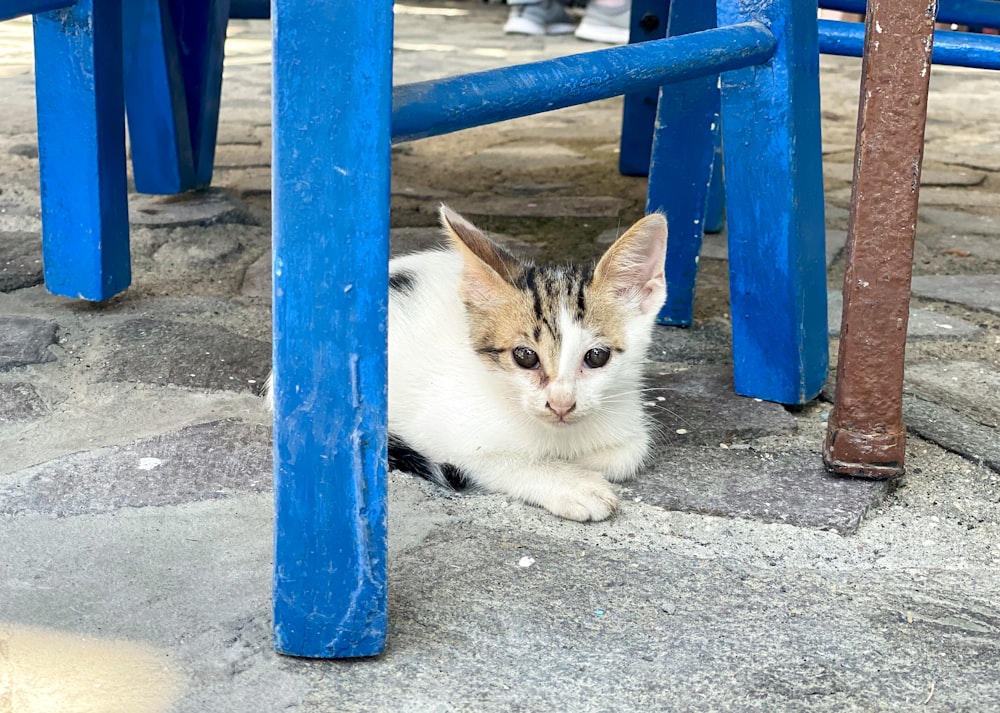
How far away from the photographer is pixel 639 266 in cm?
185

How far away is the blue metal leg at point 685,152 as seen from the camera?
231cm

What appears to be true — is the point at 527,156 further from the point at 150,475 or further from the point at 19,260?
the point at 150,475

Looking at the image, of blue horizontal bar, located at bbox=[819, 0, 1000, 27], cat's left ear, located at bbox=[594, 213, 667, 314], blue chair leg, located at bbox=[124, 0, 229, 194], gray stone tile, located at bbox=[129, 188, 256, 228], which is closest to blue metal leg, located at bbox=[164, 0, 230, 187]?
blue chair leg, located at bbox=[124, 0, 229, 194]

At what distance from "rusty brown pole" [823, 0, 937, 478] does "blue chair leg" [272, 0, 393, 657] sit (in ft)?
2.50

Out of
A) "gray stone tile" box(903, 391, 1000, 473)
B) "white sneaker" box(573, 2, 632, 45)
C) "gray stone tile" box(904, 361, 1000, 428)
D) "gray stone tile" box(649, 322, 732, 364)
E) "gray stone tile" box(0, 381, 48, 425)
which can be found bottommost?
"gray stone tile" box(0, 381, 48, 425)

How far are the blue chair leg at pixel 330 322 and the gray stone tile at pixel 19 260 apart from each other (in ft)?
5.06

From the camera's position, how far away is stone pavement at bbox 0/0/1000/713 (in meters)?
1.24

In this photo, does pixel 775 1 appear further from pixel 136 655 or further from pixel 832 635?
pixel 136 655

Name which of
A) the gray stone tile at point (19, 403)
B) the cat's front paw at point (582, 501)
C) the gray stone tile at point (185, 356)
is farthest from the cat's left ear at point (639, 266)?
the gray stone tile at point (19, 403)


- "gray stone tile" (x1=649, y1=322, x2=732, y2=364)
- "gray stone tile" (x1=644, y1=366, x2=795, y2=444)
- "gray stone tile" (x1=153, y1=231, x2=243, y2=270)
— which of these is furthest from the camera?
"gray stone tile" (x1=153, y1=231, x2=243, y2=270)

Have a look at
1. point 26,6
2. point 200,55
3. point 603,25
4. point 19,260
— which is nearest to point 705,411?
point 26,6

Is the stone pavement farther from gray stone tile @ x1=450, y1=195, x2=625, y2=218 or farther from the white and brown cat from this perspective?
gray stone tile @ x1=450, y1=195, x2=625, y2=218

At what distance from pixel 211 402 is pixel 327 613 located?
82cm

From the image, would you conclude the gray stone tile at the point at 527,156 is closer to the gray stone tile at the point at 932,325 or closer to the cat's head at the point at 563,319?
the gray stone tile at the point at 932,325
